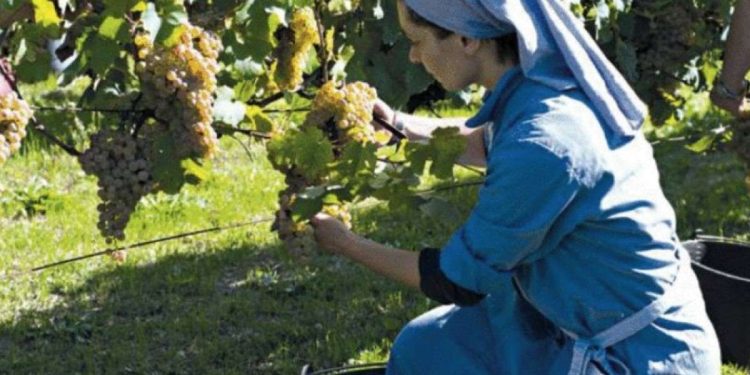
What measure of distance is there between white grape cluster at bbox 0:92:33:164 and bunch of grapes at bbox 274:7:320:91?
65cm

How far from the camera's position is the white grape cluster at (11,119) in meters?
2.79

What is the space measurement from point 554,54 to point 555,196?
282 mm

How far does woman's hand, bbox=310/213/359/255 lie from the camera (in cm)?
289

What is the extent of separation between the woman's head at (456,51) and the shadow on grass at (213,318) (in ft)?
6.12

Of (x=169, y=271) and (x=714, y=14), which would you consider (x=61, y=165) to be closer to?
(x=169, y=271)

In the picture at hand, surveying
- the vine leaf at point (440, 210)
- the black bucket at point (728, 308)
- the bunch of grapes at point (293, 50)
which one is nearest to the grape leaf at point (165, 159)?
the bunch of grapes at point (293, 50)

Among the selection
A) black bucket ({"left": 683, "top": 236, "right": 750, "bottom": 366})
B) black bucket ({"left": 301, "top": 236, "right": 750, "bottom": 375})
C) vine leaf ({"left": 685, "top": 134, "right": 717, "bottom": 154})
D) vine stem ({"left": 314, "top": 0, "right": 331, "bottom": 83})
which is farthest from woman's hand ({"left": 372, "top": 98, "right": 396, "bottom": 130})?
vine leaf ({"left": 685, "top": 134, "right": 717, "bottom": 154})

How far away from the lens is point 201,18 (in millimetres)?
3186

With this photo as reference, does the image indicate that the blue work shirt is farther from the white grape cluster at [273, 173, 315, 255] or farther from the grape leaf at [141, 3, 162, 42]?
the grape leaf at [141, 3, 162, 42]

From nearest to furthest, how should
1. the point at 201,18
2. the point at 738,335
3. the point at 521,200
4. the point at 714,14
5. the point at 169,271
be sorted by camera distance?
the point at 521,200, the point at 201,18, the point at 738,335, the point at 714,14, the point at 169,271

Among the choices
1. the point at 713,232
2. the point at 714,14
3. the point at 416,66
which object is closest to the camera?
the point at 416,66

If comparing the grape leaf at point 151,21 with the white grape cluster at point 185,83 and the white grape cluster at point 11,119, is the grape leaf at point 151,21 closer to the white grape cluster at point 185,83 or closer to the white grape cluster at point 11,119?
the white grape cluster at point 185,83

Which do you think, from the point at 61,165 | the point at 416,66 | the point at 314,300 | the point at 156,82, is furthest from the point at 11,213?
the point at 156,82

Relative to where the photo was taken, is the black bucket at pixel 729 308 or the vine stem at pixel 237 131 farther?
the black bucket at pixel 729 308
